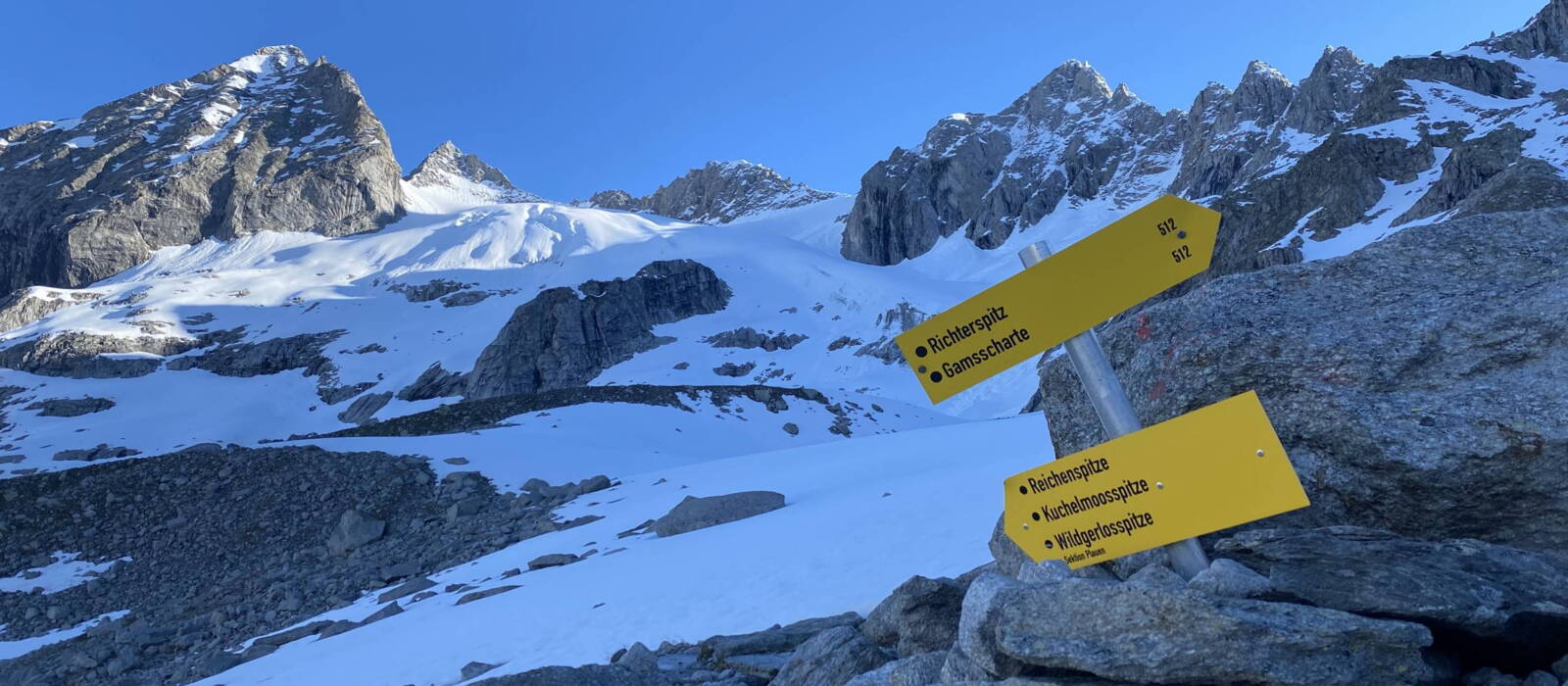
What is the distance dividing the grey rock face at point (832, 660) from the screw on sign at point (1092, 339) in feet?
6.76

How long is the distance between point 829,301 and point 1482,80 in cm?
8581

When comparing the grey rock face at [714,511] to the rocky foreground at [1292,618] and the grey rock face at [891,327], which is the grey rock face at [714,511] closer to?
the rocky foreground at [1292,618]

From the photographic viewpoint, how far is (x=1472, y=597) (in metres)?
3.25

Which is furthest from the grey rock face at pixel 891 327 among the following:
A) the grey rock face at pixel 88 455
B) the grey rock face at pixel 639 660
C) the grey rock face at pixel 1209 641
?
the grey rock face at pixel 1209 641

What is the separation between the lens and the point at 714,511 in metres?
Result: 17.9

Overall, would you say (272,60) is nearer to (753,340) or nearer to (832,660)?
(753,340)

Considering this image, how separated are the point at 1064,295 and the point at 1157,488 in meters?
0.94

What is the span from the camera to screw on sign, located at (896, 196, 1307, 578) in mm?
3521

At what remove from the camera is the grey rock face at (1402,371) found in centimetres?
412

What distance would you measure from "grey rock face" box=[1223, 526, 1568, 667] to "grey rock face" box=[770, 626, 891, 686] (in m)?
2.68

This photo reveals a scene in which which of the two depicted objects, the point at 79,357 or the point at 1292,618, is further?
the point at 79,357

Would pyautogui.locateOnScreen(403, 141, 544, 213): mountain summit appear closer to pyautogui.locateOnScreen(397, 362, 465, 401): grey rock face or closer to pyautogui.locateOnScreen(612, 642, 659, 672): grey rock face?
pyautogui.locateOnScreen(397, 362, 465, 401): grey rock face

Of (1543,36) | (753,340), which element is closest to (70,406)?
(753,340)

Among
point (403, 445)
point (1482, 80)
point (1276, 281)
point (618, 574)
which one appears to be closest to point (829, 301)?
point (403, 445)
